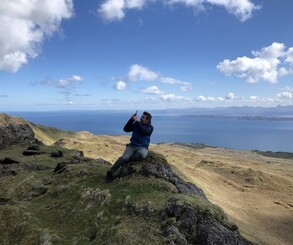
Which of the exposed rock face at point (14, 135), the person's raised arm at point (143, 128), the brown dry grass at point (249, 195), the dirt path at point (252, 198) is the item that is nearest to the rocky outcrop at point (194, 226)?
the person's raised arm at point (143, 128)

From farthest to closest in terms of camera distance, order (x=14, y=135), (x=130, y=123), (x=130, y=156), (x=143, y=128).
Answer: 1. (x=14, y=135)
2. (x=130, y=156)
3. (x=130, y=123)
4. (x=143, y=128)

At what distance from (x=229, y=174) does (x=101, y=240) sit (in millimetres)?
50706

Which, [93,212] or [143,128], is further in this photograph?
[143,128]

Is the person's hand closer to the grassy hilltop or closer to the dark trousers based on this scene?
the dark trousers

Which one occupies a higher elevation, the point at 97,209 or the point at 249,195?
the point at 97,209

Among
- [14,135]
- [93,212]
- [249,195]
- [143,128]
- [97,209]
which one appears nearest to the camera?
[93,212]

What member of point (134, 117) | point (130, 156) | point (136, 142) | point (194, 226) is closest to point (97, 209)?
point (130, 156)

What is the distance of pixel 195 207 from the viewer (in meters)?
13.1

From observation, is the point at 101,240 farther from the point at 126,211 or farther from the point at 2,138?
the point at 2,138

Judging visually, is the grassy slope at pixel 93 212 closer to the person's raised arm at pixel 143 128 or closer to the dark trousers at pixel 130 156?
the dark trousers at pixel 130 156

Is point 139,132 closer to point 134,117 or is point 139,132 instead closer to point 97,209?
point 134,117

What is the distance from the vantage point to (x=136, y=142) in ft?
57.0

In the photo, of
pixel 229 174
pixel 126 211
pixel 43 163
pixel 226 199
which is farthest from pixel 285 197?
pixel 126 211

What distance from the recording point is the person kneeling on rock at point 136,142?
56.1 feet
